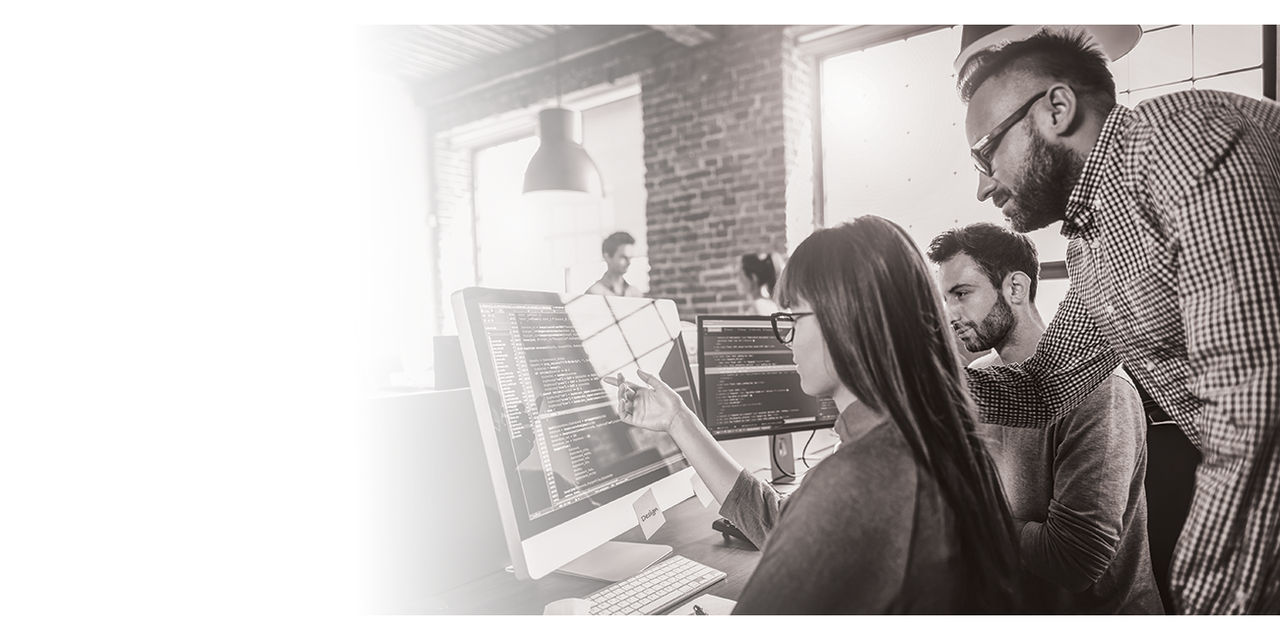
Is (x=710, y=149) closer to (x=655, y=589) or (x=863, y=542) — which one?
(x=655, y=589)

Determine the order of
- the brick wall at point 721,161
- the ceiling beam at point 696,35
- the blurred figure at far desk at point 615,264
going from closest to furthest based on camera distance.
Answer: the ceiling beam at point 696,35 < the brick wall at point 721,161 < the blurred figure at far desk at point 615,264

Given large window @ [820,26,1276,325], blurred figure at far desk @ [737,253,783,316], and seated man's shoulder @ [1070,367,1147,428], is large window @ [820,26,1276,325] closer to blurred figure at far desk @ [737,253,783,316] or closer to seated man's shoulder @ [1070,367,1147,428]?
seated man's shoulder @ [1070,367,1147,428]

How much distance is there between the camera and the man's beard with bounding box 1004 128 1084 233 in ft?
4.06

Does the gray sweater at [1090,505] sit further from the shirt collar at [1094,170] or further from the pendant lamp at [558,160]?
the pendant lamp at [558,160]

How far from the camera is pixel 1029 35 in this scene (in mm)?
1306

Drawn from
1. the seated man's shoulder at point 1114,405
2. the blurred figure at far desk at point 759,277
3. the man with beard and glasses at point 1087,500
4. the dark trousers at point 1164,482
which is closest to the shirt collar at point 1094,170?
the man with beard and glasses at point 1087,500

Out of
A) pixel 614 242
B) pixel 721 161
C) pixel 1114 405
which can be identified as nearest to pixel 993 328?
pixel 1114 405

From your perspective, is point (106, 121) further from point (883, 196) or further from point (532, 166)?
point (532, 166)

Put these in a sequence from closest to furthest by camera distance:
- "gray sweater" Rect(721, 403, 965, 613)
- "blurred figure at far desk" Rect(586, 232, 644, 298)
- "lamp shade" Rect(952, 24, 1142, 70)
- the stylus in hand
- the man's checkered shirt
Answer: "gray sweater" Rect(721, 403, 965, 613), the man's checkered shirt, the stylus in hand, "lamp shade" Rect(952, 24, 1142, 70), "blurred figure at far desk" Rect(586, 232, 644, 298)

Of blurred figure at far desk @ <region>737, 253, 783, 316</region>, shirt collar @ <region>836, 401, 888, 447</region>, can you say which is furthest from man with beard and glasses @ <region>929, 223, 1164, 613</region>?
blurred figure at far desk @ <region>737, 253, 783, 316</region>

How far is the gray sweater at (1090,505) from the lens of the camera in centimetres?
135

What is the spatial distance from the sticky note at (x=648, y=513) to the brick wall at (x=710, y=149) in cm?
216

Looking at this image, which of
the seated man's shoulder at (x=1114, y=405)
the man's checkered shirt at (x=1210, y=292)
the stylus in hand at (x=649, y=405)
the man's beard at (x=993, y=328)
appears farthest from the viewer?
the man's beard at (x=993, y=328)

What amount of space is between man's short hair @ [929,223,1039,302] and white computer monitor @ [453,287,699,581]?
1024mm
